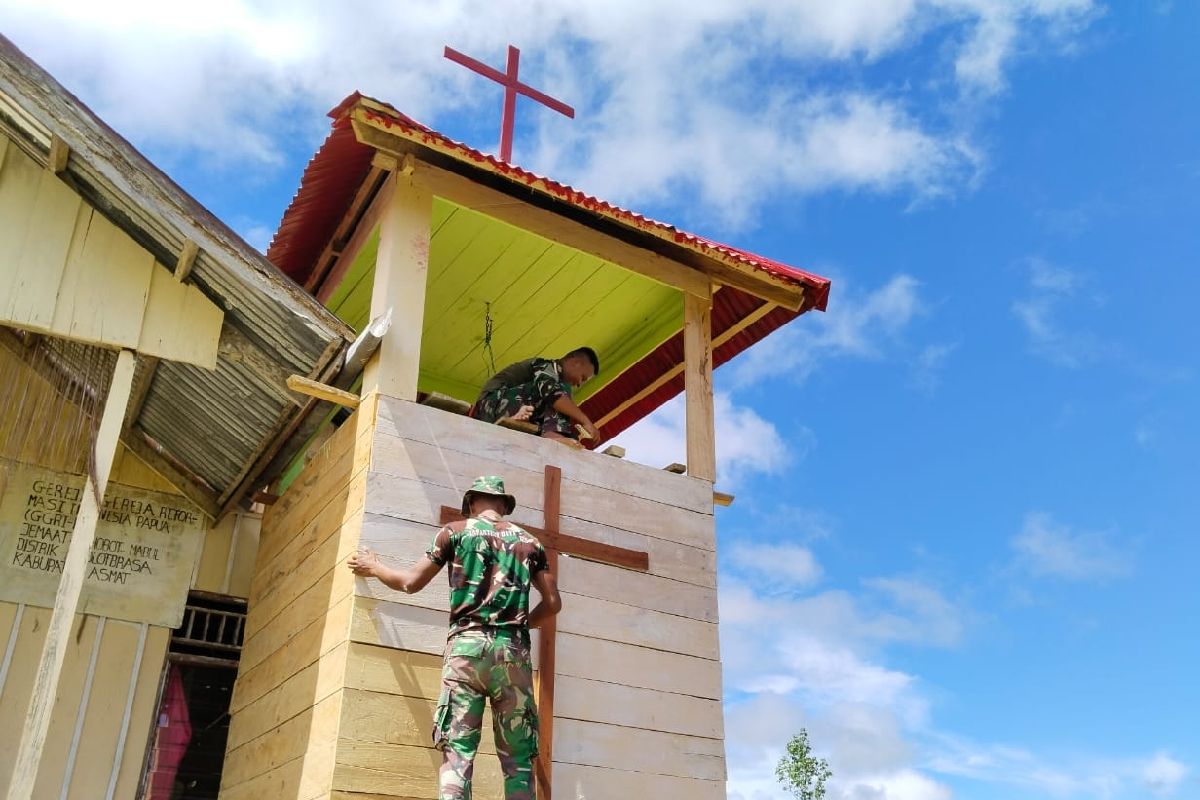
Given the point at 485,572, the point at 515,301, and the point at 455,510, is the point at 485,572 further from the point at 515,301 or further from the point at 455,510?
the point at 515,301

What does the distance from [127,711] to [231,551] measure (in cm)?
149

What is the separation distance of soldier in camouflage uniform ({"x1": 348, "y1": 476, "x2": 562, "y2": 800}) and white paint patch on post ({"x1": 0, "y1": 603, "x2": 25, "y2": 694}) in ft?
12.2

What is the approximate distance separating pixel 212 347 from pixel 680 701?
12.7ft

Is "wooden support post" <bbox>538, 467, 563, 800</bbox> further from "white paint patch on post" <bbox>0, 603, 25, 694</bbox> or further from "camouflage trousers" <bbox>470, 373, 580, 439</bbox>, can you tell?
"white paint patch on post" <bbox>0, 603, 25, 694</bbox>

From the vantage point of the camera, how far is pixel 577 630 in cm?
685

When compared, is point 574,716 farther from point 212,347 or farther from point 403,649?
point 212,347

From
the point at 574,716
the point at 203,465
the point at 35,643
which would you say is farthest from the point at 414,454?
the point at 35,643

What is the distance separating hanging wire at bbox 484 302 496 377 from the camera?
32.0ft

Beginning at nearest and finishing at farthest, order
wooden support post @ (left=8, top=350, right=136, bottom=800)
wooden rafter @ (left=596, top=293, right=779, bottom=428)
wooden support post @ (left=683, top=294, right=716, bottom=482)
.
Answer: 1. wooden support post @ (left=8, top=350, right=136, bottom=800)
2. wooden support post @ (left=683, top=294, right=716, bottom=482)
3. wooden rafter @ (left=596, top=293, right=779, bottom=428)

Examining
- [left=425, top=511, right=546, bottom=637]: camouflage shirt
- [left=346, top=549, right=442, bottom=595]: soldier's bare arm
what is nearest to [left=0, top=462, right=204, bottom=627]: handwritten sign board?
[left=346, top=549, right=442, bottom=595]: soldier's bare arm

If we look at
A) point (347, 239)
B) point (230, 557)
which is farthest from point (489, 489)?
point (230, 557)

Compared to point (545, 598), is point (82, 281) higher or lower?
higher

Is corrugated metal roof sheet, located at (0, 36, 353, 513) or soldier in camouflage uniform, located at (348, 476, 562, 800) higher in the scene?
corrugated metal roof sheet, located at (0, 36, 353, 513)

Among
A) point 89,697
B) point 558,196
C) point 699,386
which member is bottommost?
point 89,697
